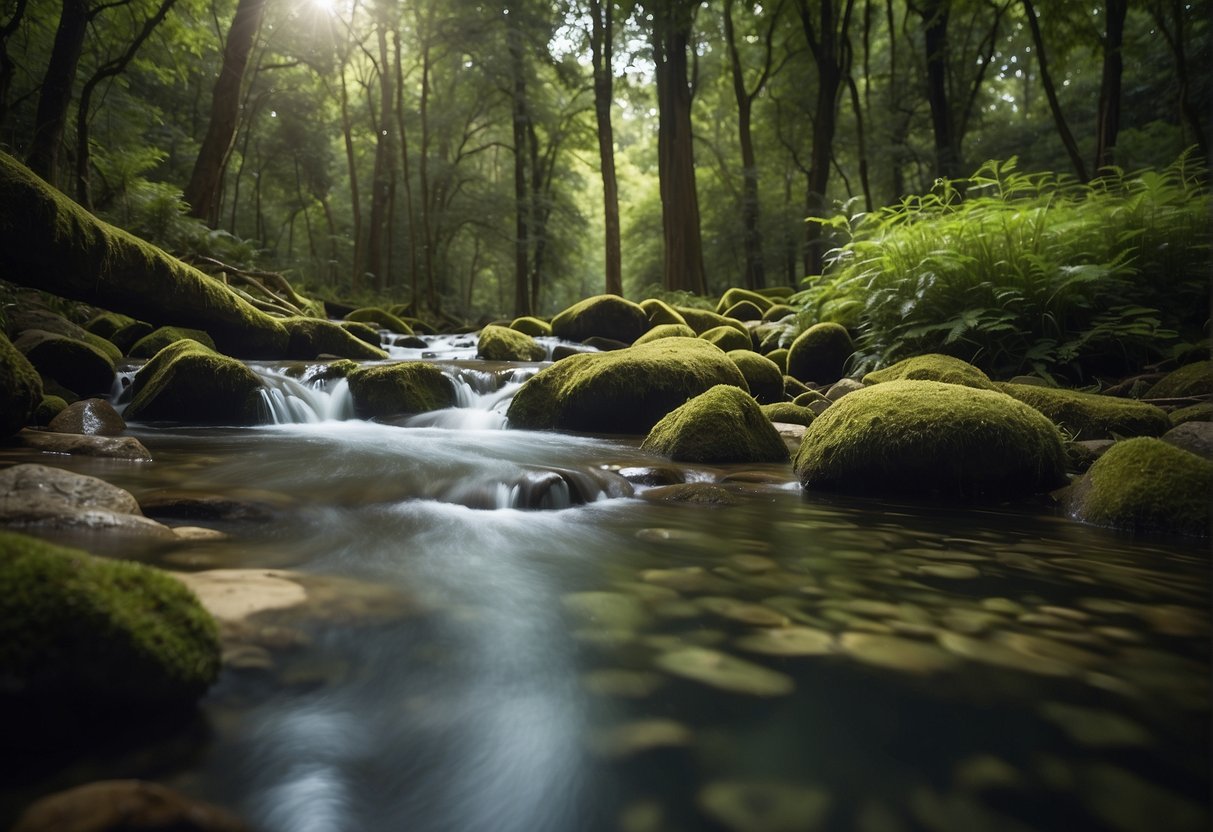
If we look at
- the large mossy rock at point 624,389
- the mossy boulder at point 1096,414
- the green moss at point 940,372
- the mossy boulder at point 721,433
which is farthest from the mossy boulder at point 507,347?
the mossy boulder at point 1096,414

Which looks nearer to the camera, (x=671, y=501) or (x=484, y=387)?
(x=671, y=501)

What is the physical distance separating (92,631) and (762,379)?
7694 millimetres

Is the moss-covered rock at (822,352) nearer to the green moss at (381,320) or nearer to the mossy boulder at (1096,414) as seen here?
the mossy boulder at (1096,414)

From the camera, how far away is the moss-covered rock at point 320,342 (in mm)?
10531

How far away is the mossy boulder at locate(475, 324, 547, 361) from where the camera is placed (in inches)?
463

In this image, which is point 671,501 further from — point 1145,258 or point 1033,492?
point 1145,258

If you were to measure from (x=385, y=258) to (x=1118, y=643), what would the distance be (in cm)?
2859

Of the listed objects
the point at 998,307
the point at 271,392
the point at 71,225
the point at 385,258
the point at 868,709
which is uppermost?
the point at 385,258

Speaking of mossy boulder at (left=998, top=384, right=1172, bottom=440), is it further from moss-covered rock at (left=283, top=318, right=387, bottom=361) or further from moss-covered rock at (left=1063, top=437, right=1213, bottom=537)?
moss-covered rock at (left=283, top=318, right=387, bottom=361)

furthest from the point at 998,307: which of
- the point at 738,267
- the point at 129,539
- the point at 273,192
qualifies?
the point at 273,192

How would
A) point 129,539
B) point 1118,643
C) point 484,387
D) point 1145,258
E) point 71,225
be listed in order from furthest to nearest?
point 484,387
point 1145,258
point 71,225
point 129,539
point 1118,643

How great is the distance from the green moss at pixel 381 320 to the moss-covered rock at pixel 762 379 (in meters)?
10.3

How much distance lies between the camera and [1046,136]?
20797mm

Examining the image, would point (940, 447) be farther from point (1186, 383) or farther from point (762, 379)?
point (762, 379)
